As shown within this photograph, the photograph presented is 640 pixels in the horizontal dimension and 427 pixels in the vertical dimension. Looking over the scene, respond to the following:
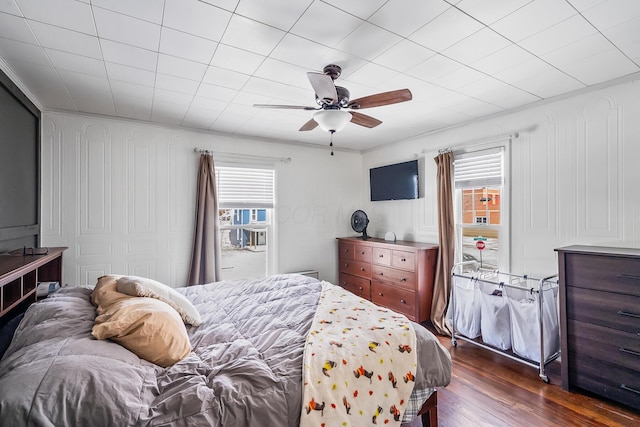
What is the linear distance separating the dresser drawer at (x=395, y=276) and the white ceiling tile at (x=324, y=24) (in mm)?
2705

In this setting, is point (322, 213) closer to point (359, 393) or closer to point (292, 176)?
point (292, 176)

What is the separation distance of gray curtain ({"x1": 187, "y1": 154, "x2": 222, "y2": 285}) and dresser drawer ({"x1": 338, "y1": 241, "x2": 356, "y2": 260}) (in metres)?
1.85

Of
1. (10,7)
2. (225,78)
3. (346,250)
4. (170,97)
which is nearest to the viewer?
(10,7)

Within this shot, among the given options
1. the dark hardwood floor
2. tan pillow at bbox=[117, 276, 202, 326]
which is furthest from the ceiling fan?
the dark hardwood floor

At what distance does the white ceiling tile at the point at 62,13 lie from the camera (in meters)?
1.53

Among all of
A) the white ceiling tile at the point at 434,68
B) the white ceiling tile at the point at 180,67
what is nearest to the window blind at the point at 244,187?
the white ceiling tile at the point at 180,67

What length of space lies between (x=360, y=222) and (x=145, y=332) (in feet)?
11.9

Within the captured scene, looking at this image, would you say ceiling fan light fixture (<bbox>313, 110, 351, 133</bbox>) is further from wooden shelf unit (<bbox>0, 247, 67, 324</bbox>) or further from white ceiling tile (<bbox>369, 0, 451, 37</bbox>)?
wooden shelf unit (<bbox>0, 247, 67, 324</bbox>)

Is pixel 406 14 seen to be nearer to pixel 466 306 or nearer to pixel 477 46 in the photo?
pixel 477 46

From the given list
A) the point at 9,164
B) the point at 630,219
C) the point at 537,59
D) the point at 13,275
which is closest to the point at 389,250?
the point at 630,219

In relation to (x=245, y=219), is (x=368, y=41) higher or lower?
higher

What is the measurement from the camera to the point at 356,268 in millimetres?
4441

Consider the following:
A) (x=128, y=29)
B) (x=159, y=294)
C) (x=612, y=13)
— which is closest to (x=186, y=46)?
(x=128, y=29)

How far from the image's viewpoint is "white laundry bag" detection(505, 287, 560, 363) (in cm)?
251
